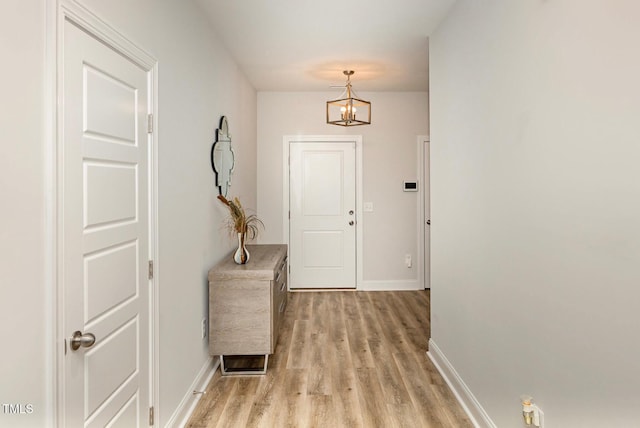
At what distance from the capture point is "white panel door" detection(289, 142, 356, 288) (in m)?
5.52

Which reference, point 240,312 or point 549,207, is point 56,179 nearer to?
point 549,207

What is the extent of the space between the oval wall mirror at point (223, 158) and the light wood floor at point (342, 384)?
1477mm

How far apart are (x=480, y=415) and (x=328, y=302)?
2847 millimetres

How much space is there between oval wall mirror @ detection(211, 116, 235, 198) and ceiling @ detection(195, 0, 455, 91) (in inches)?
30.1

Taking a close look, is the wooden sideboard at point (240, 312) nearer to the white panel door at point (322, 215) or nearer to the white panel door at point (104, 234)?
the white panel door at point (104, 234)

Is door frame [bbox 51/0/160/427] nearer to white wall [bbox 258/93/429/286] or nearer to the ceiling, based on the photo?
the ceiling

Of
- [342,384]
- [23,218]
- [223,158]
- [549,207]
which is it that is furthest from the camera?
[223,158]

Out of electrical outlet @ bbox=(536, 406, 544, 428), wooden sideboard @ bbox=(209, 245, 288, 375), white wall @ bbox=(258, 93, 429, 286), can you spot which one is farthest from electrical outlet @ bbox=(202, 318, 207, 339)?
white wall @ bbox=(258, 93, 429, 286)

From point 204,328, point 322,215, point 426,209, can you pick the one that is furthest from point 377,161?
point 204,328

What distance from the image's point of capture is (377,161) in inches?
218

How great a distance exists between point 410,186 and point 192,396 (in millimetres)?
3866

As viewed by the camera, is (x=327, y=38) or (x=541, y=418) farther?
(x=327, y=38)

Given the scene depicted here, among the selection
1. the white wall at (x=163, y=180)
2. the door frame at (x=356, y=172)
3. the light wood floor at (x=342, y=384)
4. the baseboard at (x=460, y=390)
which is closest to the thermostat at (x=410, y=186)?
the door frame at (x=356, y=172)

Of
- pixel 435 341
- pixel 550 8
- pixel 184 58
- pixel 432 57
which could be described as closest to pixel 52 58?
pixel 184 58
